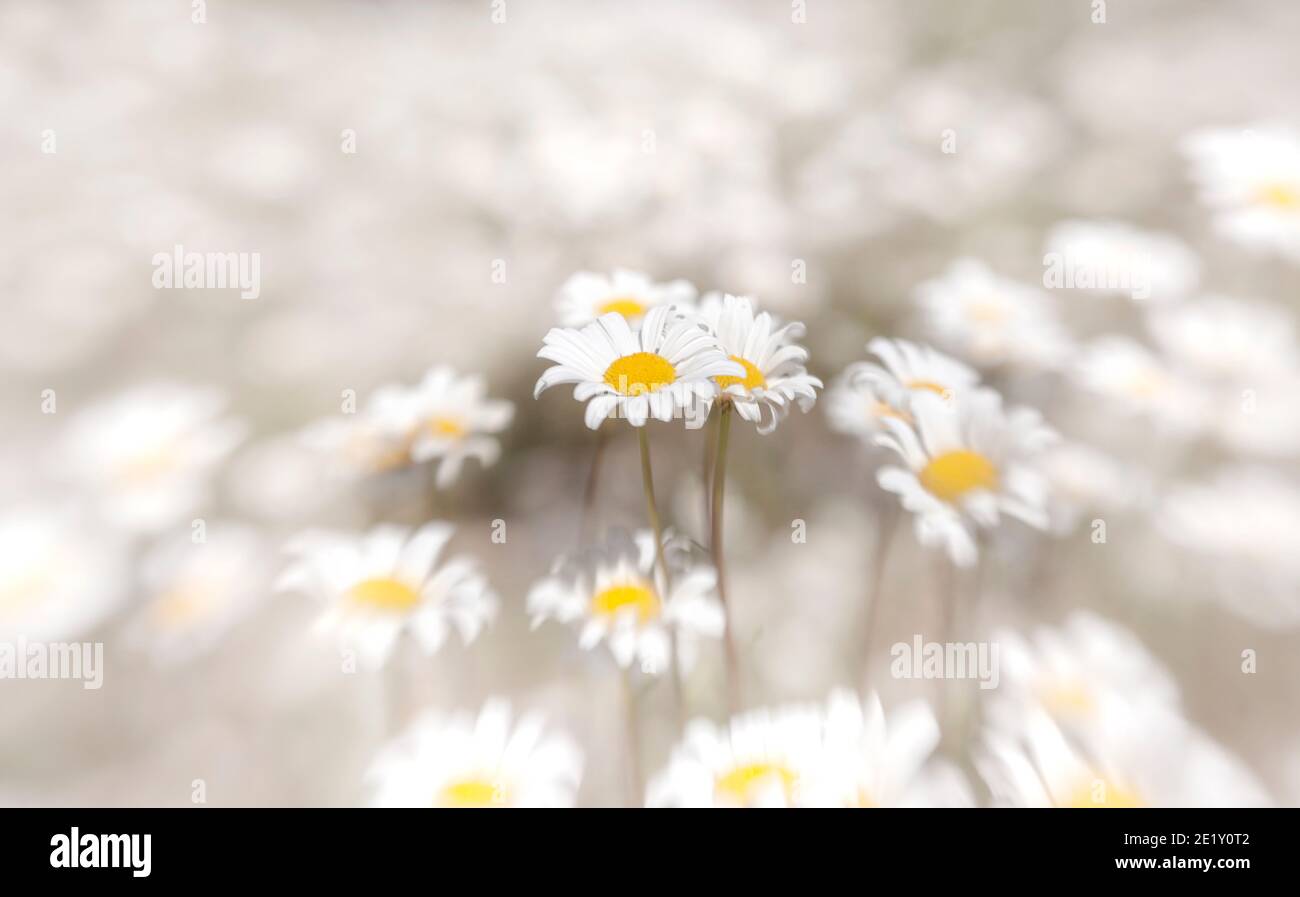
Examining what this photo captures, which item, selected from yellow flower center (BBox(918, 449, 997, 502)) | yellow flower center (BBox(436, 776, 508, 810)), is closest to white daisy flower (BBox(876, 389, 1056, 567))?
yellow flower center (BBox(918, 449, 997, 502))

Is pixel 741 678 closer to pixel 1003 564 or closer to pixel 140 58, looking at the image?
pixel 1003 564

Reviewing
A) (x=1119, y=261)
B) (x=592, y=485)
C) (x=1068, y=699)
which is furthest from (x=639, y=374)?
(x=1119, y=261)

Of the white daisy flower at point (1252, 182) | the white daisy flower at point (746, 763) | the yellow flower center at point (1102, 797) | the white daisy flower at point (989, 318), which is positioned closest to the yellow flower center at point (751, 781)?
the white daisy flower at point (746, 763)

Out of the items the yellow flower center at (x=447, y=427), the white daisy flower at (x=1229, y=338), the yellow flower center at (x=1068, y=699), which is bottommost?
the yellow flower center at (x=1068, y=699)

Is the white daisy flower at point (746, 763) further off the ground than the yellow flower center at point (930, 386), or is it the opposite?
the yellow flower center at point (930, 386)

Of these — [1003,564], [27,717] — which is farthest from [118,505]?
[1003,564]

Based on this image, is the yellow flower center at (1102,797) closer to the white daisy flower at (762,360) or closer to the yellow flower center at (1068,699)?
the yellow flower center at (1068,699)
